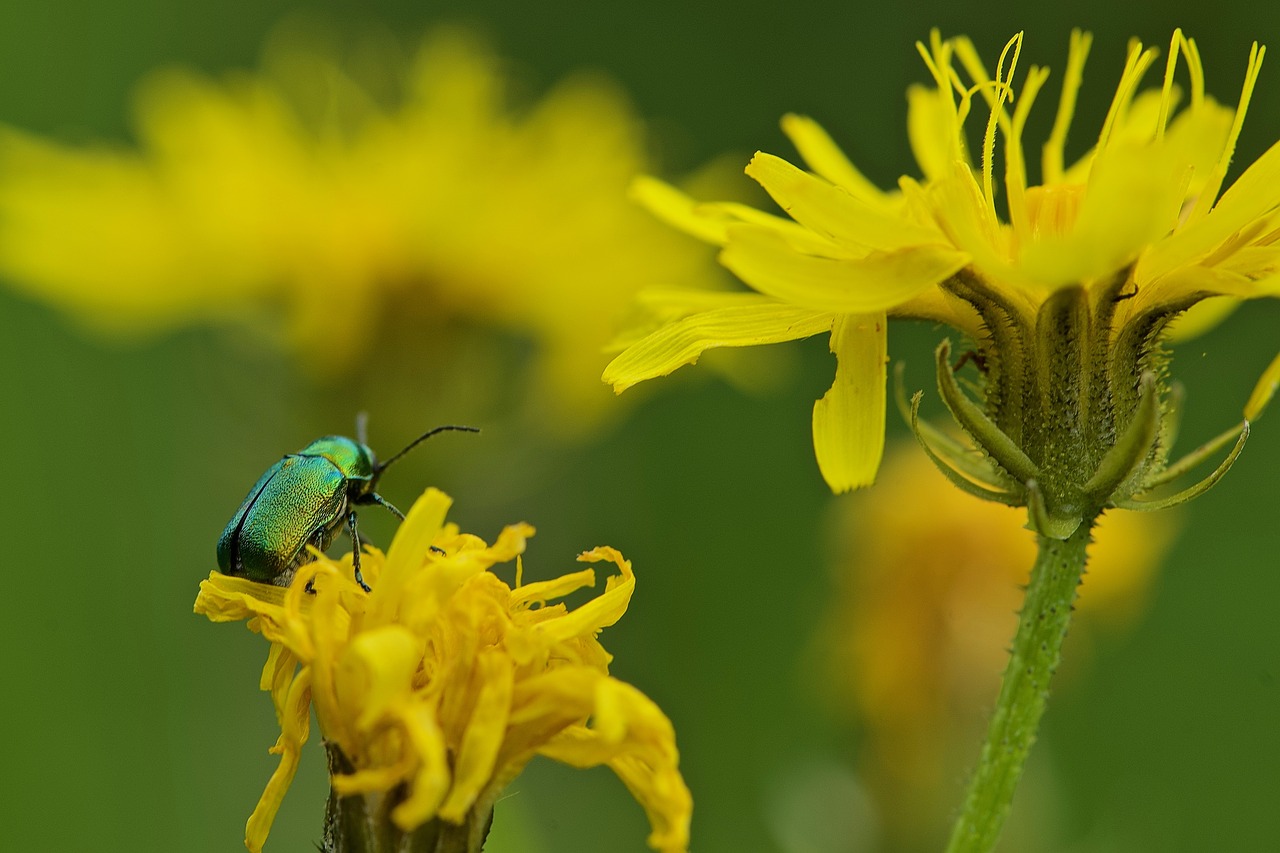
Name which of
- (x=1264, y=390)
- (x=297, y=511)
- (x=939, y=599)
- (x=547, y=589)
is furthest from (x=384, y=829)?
(x=939, y=599)

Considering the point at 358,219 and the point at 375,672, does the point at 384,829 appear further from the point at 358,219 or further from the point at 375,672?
the point at 358,219

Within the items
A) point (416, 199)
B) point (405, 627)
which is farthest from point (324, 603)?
point (416, 199)

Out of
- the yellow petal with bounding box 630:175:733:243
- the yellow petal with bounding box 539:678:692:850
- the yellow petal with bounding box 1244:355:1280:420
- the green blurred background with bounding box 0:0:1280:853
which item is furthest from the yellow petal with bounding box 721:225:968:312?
the green blurred background with bounding box 0:0:1280:853

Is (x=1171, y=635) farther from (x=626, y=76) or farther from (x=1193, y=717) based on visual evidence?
(x=626, y=76)

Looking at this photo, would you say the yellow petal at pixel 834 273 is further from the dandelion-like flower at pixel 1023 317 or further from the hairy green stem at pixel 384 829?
the hairy green stem at pixel 384 829

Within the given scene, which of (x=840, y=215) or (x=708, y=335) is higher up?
(x=840, y=215)

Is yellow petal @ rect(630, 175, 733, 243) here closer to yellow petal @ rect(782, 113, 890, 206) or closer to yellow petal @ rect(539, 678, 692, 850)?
yellow petal @ rect(782, 113, 890, 206)
